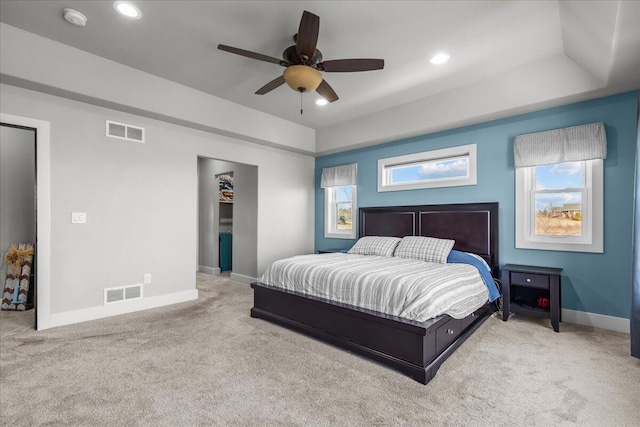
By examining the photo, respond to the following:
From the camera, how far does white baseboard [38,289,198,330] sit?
3.31 metres

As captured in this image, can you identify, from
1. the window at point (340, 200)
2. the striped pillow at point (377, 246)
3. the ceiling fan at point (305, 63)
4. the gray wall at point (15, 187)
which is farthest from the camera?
the window at point (340, 200)

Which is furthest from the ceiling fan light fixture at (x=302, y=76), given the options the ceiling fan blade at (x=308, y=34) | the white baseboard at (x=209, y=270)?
the white baseboard at (x=209, y=270)

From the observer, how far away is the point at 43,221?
3.21m

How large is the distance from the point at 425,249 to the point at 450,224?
2.23 feet

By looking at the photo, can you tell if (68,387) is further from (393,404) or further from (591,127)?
(591,127)

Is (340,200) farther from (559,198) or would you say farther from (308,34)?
(308,34)

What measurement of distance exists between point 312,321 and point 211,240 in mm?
4250

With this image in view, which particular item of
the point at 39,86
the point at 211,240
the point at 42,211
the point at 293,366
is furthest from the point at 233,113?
the point at 293,366

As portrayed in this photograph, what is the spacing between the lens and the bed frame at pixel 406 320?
7.45 ft

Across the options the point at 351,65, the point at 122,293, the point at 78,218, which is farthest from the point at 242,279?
the point at 351,65

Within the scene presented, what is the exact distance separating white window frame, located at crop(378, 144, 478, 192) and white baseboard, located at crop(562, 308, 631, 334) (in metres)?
1.84

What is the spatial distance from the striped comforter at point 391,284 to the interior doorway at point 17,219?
3.14 m

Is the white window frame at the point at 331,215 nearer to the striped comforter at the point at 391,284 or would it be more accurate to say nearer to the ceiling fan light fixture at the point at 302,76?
the striped comforter at the point at 391,284

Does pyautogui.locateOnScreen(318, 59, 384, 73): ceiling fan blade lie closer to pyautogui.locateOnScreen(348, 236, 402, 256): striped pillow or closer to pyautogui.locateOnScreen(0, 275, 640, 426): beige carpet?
pyautogui.locateOnScreen(348, 236, 402, 256): striped pillow
